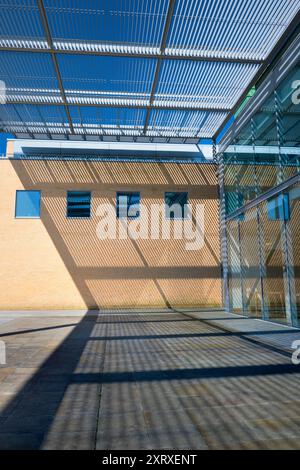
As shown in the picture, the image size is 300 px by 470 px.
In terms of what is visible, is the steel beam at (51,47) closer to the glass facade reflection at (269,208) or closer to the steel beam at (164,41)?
the steel beam at (164,41)

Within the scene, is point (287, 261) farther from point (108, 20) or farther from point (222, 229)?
point (108, 20)

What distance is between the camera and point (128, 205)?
1692cm

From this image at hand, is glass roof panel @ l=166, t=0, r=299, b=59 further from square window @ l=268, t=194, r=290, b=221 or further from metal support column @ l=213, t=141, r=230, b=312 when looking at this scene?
metal support column @ l=213, t=141, r=230, b=312

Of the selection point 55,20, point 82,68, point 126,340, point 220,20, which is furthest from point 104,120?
point 126,340

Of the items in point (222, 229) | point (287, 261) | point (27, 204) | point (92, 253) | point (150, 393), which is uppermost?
point (27, 204)

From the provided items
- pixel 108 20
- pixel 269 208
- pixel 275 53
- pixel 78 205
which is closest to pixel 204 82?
pixel 275 53

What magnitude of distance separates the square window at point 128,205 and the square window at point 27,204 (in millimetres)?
3450

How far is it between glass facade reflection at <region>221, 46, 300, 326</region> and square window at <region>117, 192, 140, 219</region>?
437cm

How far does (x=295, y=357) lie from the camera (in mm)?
6020

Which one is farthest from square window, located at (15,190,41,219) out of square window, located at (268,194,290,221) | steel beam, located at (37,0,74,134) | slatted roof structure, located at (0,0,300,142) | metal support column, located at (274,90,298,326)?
metal support column, located at (274,90,298,326)

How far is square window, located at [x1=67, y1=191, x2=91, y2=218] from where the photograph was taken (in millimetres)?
16688

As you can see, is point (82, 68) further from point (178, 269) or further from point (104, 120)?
point (178, 269)

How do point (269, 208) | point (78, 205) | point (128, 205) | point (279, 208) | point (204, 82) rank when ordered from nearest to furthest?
point (279, 208) → point (269, 208) → point (204, 82) → point (78, 205) → point (128, 205)

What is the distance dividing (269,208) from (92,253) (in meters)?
8.05
